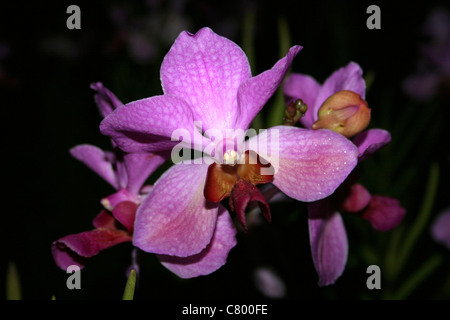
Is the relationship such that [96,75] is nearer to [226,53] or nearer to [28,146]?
[28,146]

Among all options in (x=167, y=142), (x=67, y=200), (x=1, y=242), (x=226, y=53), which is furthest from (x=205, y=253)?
(x=1, y=242)

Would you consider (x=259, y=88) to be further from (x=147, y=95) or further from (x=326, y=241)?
(x=147, y=95)

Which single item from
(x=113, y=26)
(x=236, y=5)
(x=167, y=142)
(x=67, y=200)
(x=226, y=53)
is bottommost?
(x=67, y=200)

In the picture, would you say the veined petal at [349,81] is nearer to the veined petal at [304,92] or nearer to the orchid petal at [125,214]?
the veined petal at [304,92]

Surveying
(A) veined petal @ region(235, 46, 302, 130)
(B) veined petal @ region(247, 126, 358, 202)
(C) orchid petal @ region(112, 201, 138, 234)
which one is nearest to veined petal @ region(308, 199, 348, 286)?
(B) veined petal @ region(247, 126, 358, 202)

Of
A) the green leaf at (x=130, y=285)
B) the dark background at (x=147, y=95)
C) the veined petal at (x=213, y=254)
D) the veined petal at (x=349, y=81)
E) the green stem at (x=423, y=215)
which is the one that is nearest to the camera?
the green leaf at (x=130, y=285)

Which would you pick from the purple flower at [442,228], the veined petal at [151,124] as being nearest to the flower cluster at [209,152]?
the veined petal at [151,124]

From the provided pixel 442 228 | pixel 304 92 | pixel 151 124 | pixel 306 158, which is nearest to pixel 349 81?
pixel 304 92
